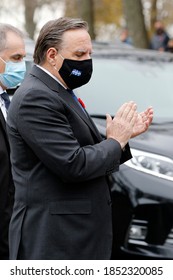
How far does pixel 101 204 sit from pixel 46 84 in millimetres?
602

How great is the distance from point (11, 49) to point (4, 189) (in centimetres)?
81

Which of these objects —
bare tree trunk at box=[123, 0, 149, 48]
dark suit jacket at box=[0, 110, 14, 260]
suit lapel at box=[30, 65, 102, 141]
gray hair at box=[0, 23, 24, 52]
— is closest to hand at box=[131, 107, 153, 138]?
suit lapel at box=[30, 65, 102, 141]

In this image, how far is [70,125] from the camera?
2.63 metres

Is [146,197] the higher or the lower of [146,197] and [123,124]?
the lower

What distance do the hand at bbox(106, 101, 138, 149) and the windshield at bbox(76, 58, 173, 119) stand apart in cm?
221

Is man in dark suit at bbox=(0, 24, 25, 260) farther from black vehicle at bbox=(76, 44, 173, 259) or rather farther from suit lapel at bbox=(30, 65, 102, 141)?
black vehicle at bbox=(76, 44, 173, 259)

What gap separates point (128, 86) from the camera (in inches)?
213

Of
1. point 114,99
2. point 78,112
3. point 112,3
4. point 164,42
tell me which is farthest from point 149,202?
point 112,3

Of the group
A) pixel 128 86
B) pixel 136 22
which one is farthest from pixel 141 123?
pixel 136 22

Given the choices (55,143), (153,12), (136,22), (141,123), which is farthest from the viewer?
(153,12)

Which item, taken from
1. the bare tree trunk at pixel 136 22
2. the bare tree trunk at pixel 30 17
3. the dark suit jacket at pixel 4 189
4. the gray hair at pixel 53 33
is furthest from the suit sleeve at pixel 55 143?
the bare tree trunk at pixel 30 17

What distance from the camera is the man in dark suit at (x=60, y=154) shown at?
254 cm

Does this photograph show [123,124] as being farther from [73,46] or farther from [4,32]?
[4,32]

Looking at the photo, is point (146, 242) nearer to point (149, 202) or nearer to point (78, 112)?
point (149, 202)
